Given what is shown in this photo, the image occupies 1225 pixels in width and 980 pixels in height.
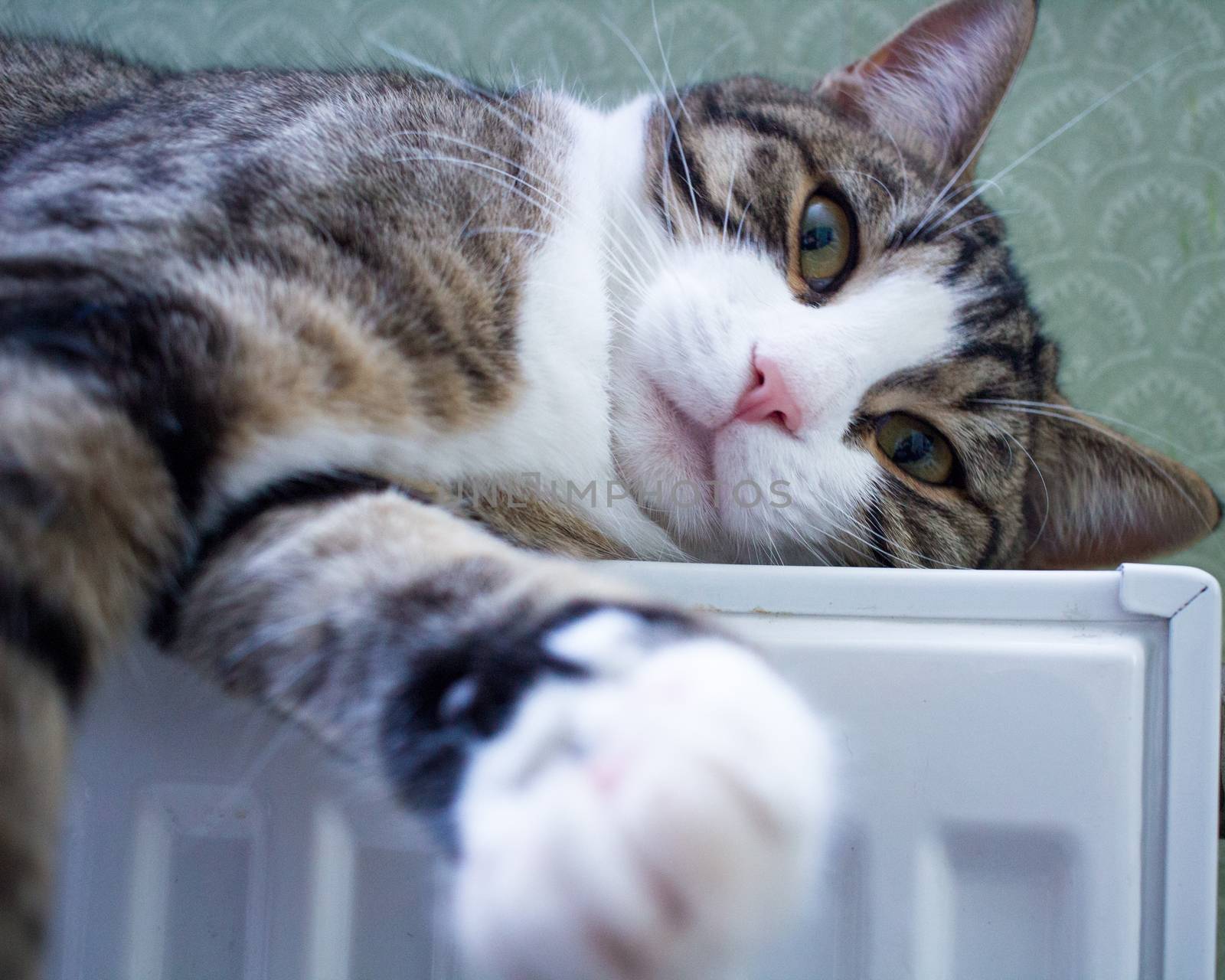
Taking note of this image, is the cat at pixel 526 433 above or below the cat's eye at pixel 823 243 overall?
below

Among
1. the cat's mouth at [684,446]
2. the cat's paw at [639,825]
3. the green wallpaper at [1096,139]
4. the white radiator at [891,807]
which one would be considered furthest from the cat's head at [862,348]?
the green wallpaper at [1096,139]

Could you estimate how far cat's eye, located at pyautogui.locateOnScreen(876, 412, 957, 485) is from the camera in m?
0.86

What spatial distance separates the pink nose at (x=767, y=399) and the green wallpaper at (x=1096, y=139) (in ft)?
3.21

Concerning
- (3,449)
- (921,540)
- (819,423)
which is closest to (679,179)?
(819,423)

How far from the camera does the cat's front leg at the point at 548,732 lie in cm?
32

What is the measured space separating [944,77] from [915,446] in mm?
528

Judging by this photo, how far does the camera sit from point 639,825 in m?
0.33

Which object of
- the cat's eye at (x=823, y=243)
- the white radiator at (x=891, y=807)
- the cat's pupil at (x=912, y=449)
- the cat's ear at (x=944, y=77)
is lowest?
the white radiator at (x=891, y=807)

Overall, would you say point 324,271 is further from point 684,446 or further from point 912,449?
point 912,449

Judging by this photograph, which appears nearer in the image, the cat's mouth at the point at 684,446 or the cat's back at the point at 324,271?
the cat's back at the point at 324,271

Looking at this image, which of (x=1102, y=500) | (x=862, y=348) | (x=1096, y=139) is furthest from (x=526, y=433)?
(x=1096, y=139)

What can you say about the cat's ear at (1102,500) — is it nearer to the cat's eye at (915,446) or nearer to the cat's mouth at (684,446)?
the cat's eye at (915,446)

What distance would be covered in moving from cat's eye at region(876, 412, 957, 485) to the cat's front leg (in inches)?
17.8

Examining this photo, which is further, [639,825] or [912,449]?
[912,449]
